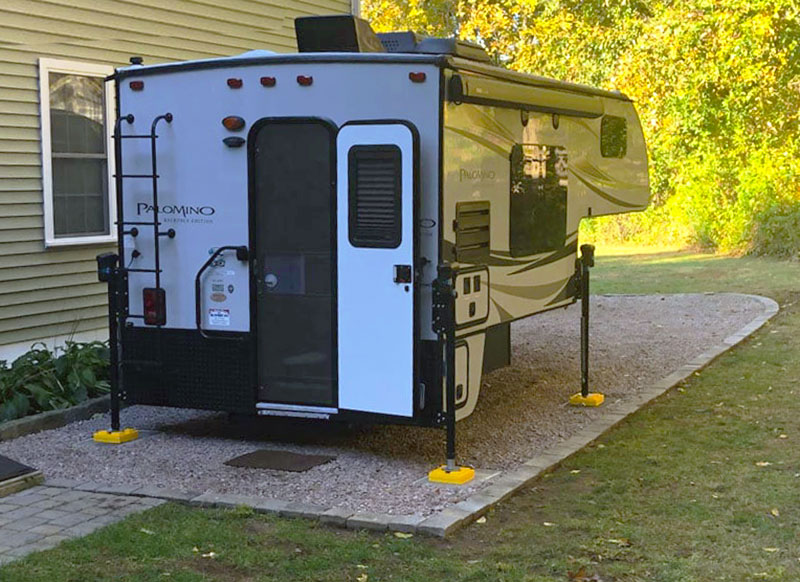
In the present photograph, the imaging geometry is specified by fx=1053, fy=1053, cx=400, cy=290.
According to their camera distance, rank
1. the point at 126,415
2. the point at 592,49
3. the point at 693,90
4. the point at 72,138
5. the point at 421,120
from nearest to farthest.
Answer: the point at 421,120
the point at 126,415
the point at 72,138
the point at 693,90
the point at 592,49

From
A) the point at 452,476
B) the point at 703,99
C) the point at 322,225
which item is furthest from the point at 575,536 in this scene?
the point at 703,99

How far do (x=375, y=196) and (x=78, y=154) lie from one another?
447 centimetres

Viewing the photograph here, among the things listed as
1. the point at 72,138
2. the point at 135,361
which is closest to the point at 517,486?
the point at 135,361

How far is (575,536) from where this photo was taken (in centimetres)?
521

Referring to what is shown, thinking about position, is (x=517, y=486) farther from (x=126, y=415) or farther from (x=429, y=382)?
(x=126, y=415)

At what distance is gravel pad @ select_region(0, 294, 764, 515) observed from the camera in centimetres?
600

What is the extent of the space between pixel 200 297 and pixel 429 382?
164 cm

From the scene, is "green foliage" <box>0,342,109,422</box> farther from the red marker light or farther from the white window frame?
the red marker light

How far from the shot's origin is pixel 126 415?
8.00 metres

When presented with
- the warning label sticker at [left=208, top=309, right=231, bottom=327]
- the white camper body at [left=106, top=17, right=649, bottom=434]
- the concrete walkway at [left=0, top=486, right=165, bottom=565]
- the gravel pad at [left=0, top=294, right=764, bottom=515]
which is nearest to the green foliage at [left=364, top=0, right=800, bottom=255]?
the gravel pad at [left=0, top=294, right=764, bottom=515]

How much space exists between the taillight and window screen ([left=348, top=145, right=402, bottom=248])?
143 cm

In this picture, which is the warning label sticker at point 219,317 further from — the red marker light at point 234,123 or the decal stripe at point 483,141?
the decal stripe at point 483,141

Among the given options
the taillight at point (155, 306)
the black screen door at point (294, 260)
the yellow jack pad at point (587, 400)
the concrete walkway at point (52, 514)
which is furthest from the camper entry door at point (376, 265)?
the yellow jack pad at point (587, 400)

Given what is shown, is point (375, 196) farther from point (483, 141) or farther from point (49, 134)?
point (49, 134)
